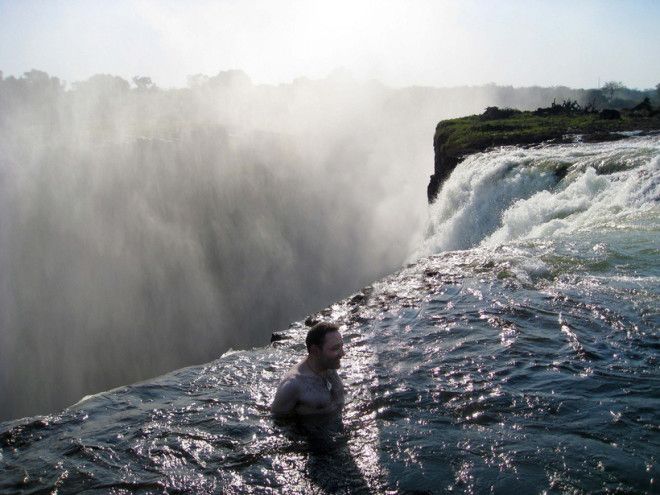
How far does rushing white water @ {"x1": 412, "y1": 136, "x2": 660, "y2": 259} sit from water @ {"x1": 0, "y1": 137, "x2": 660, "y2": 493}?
149 inches

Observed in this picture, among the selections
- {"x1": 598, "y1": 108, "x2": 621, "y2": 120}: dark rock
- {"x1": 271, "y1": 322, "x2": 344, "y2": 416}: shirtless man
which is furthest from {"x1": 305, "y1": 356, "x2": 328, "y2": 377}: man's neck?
{"x1": 598, "y1": 108, "x2": 621, "y2": 120}: dark rock

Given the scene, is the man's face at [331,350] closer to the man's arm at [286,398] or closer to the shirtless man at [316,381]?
the shirtless man at [316,381]

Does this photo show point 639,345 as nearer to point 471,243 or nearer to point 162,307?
point 471,243

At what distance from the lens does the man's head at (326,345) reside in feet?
17.7

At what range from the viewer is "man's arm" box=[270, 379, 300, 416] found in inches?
219

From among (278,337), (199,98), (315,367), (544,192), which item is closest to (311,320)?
(278,337)

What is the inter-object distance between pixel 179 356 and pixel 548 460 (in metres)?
29.3

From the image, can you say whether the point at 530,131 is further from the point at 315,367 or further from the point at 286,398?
the point at 286,398

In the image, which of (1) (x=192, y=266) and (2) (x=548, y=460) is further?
(1) (x=192, y=266)

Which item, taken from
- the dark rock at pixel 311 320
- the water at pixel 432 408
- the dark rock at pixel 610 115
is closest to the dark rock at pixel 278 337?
the water at pixel 432 408

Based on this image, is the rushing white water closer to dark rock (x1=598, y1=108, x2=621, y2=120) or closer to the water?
the water

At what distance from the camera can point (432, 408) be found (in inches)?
219

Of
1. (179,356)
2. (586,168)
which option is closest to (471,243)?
(586,168)

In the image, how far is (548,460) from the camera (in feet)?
14.6
